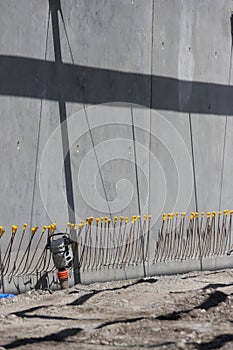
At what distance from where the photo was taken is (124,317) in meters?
6.68

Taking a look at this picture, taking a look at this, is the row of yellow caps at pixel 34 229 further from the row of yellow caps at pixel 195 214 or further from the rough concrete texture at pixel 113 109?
the row of yellow caps at pixel 195 214

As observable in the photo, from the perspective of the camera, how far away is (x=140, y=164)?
9281 millimetres

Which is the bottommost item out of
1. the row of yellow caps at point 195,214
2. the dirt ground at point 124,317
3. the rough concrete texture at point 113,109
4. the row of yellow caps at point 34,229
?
the dirt ground at point 124,317

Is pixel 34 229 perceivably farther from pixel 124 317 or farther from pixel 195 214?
pixel 195 214

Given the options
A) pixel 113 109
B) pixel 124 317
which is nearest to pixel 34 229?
pixel 124 317

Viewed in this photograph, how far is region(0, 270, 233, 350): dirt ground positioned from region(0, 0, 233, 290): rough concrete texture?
Answer: 0.87 meters

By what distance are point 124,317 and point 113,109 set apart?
299cm

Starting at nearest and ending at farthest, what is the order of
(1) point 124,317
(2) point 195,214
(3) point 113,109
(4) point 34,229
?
(1) point 124,317
(4) point 34,229
(3) point 113,109
(2) point 195,214

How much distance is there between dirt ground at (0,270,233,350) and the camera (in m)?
5.74

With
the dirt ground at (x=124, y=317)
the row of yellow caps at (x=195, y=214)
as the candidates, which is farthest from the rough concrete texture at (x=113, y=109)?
the dirt ground at (x=124, y=317)

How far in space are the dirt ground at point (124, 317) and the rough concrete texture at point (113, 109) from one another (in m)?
0.87

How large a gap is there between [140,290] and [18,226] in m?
1.40

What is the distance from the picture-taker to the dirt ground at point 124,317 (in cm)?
574

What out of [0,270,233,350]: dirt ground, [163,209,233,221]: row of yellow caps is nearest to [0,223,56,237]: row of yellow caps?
[0,270,233,350]: dirt ground
